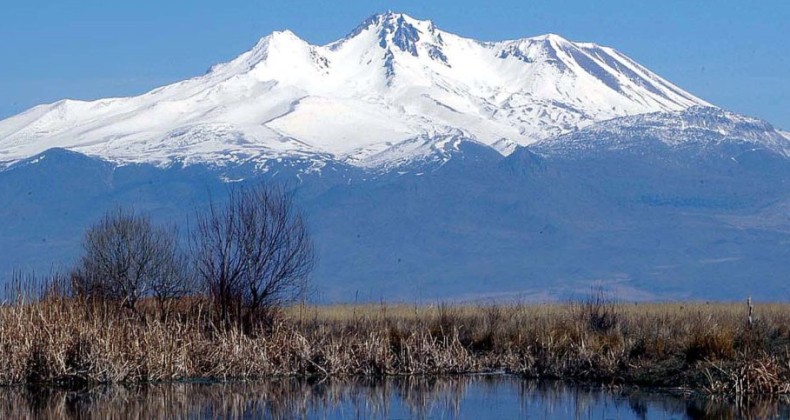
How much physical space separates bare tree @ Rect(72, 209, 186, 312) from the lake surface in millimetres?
9174

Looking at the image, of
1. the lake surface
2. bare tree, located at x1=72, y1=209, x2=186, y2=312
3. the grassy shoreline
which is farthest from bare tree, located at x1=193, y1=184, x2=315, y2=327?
bare tree, located at x1=72, y1=209, x2=186, y2=312

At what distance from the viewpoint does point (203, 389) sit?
3247 cm

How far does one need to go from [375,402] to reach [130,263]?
19.5 metres

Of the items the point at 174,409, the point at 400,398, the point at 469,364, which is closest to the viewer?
the point at 174,409

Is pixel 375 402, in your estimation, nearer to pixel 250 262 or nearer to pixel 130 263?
pixel 250 262

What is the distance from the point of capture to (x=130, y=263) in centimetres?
4828

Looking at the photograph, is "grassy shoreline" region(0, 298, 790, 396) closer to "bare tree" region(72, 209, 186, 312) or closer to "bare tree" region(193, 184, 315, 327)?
"bare tree" region(193, 184, 315, 327)

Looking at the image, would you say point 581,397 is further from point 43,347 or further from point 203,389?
point 43,347

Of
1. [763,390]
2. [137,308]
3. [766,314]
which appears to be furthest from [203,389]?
[766,314]

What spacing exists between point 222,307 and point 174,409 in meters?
7.85

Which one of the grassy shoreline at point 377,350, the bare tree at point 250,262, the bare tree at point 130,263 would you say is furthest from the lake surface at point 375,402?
the bare tree at point 130,263

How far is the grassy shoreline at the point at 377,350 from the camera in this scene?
31.7 m

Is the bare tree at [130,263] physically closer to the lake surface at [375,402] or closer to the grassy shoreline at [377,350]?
the grassy shoreline at [377,350]

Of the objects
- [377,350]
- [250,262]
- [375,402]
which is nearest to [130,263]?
[250,262]
